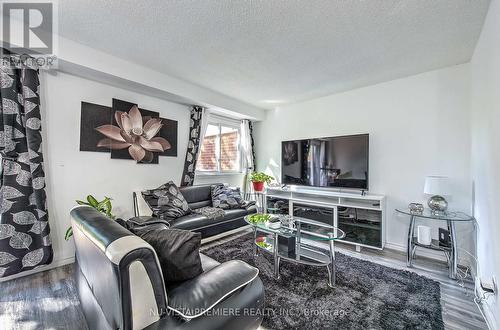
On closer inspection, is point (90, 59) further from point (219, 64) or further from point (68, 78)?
point (219, 64)

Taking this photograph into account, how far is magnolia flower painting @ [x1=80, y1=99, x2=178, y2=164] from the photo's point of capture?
2.69 m

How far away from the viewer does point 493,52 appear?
5.17 feet

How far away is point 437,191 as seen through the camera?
7.86ft

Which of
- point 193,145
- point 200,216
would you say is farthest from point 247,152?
point 200,216

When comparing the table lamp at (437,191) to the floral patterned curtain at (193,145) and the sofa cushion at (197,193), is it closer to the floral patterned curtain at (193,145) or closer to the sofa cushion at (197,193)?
the sofa cushion at (197,193)

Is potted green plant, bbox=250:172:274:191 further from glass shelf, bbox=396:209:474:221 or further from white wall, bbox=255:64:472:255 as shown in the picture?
glass shelf, bbox=396:209:474:221

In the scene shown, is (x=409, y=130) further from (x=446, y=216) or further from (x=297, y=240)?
(x=297, y=240)

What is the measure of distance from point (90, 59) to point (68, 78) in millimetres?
450

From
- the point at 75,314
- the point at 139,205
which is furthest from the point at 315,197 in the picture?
the point at 75,314

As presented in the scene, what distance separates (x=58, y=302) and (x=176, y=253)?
1.57 m

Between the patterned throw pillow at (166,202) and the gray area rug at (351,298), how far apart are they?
122 cm

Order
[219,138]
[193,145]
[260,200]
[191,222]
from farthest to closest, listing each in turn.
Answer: [219,138] < [260,200] < [193,145] < [191,222]

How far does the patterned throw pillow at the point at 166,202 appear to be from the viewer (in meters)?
2.89

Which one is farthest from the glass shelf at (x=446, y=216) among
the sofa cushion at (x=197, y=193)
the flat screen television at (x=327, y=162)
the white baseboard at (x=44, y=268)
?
the white baseboard at (x=44, y=268)
